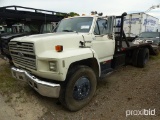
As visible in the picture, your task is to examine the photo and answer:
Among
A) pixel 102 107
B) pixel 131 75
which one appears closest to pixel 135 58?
pixel 131 75

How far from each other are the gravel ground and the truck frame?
308mm

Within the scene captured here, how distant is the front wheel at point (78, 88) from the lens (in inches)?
136

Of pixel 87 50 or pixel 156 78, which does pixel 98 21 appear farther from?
pixel 156 78

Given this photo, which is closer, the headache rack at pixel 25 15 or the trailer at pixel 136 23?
the headache rack at pixel 25 15

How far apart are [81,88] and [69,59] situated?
2.78 ft

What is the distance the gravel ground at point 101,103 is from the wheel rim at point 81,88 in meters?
0.33

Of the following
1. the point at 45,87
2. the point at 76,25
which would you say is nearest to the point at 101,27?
the point at 76,25

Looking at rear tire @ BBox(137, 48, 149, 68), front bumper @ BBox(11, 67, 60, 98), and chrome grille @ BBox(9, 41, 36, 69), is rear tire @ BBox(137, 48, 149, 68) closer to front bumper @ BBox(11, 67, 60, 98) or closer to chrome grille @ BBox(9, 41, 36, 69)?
front bumper @ BBox(11, 67, 60, 98)

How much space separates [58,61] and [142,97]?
2.51m

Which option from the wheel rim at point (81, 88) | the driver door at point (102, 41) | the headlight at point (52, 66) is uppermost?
the driver door at point (102, 41)

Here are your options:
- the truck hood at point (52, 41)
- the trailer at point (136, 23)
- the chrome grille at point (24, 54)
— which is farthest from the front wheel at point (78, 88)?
the trailer at point (136, 23)

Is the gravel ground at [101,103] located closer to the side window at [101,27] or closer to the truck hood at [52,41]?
the truck hood at [52,41]

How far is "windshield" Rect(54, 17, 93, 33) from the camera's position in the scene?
178 inches

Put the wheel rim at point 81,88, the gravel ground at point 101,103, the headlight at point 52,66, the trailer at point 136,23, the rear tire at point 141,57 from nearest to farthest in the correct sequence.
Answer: the headlight at point 52,66 < the gravel ground at point 101,103 < the wheel rim at point 81,88 < the rear tire at point 141,57 < the trailer at point 136,23
